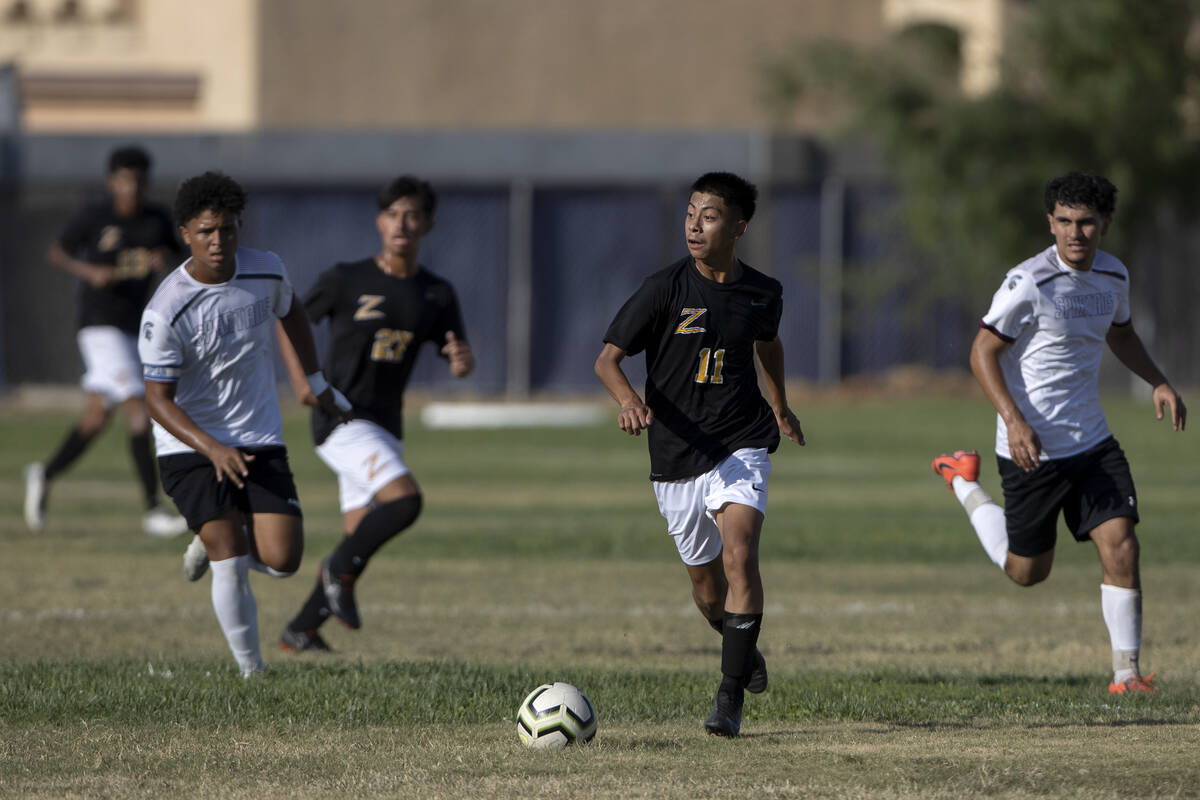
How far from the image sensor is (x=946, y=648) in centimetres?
908

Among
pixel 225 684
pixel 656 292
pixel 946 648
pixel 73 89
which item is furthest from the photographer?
pixel 73 89

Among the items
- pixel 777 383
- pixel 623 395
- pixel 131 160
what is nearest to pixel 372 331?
pixel 777 383

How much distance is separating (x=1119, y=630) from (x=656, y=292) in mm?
2556

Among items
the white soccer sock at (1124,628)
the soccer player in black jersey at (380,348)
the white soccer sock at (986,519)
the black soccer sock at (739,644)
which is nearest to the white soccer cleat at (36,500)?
the soccer player in black jersey at (380,348)

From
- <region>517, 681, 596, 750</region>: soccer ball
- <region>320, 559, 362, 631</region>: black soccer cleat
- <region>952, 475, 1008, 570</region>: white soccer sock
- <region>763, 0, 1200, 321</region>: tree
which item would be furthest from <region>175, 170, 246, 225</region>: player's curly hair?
<region>763, 0, 1200, 321</region>: tree

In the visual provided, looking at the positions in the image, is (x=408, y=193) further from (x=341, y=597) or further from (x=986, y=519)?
(x=986, y=519)

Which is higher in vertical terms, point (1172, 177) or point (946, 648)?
point (1172, 177)

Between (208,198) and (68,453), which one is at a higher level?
(208,198)

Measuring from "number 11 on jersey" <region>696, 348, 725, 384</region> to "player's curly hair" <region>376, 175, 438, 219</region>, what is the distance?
266 centimetres

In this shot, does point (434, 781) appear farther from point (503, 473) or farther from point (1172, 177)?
point (1172, 177)

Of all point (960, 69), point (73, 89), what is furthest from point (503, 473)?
point (73, 89)

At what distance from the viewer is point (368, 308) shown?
9.23 metres

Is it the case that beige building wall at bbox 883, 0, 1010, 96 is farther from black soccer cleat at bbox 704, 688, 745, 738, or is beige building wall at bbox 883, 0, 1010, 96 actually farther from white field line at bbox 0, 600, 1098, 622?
black soccer cleat at bbox 704, 688, 745, 738

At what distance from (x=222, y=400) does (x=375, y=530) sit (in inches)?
51.5
